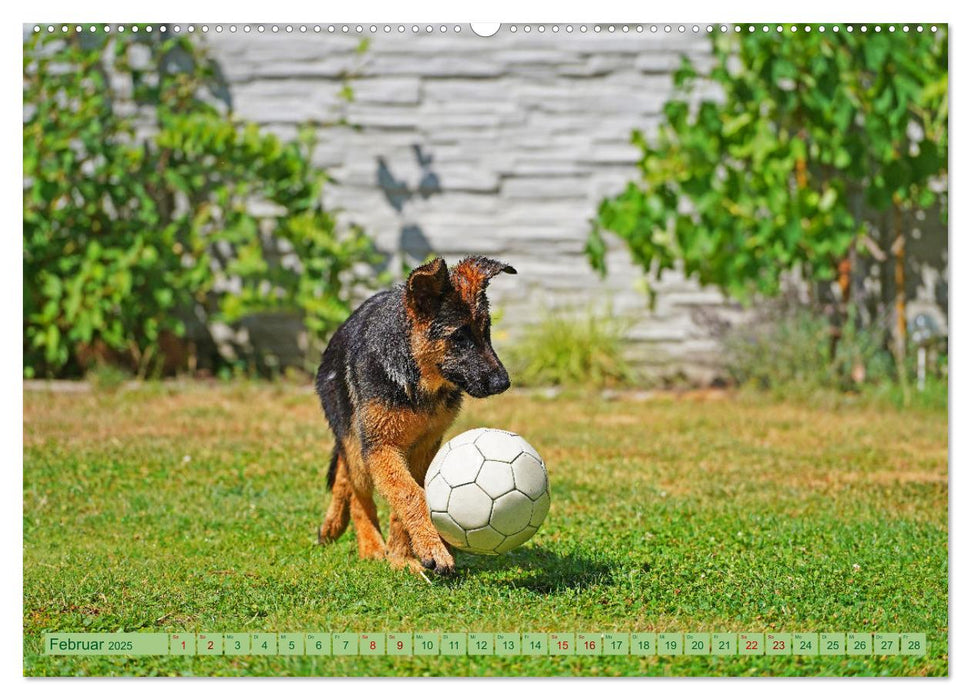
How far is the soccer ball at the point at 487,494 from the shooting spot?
470cm

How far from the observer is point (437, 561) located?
4.82 m

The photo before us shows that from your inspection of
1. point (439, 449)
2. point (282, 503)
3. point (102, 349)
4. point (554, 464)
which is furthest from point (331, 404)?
point (102, 349)

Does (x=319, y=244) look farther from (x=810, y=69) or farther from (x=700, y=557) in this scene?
(x=700, y=557)

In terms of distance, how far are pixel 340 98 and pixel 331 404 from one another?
6221 mm

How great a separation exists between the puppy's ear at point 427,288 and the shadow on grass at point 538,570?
1.08 metres

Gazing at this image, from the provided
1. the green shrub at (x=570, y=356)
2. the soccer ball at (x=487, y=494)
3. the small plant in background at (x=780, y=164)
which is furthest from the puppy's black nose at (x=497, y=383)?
the green shrub at (x=570, y=356)

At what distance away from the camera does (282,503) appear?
656cm

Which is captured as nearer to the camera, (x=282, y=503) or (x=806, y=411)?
(x=282, y=503)

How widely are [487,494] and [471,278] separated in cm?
82

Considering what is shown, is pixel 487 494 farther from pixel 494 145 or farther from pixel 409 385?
pixel 494 145

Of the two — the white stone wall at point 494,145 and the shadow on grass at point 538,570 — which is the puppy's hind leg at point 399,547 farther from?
the white stone wall at point 494,145

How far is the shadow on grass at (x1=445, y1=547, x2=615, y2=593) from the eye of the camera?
5.00 meters

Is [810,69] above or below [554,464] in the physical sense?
above

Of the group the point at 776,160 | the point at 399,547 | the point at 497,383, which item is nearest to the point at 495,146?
the point at 776,160
